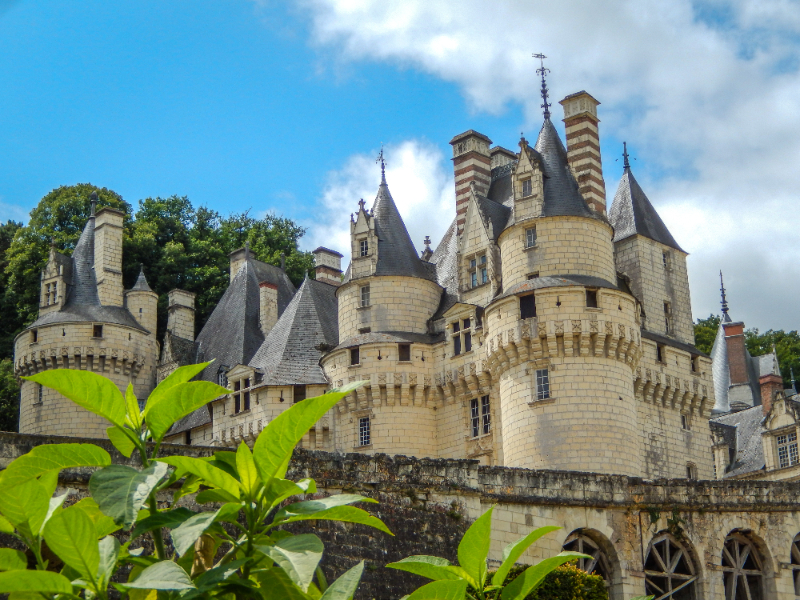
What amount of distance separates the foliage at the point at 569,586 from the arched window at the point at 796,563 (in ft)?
27.1

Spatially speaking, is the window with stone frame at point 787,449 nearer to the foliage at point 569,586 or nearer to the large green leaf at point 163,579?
the foliage at point 569,586

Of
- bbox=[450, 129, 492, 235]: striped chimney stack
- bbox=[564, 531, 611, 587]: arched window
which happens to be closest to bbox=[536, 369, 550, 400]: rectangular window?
bbox=[450, 129, 492, 235]: striped chimney stack

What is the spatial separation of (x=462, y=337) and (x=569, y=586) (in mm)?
18689

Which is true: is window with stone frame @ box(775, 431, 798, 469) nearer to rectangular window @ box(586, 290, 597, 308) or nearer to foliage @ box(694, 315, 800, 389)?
rectangular window @ box(586, 290, 597, 308)

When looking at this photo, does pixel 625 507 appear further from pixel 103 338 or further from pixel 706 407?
pixel 103 338

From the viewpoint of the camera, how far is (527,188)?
116 ft

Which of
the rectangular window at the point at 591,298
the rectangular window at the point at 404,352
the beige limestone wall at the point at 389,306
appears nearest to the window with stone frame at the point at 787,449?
the rectangular window at the point at 591,298

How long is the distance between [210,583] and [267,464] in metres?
0.63

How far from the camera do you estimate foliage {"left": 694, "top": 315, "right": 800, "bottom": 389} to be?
71500 millimetres

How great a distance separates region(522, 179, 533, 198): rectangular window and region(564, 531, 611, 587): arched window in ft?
47.1

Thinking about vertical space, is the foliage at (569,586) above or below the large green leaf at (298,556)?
below

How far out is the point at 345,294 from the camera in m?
38.0

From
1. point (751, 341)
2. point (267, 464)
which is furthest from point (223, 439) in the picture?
point (751, 341)

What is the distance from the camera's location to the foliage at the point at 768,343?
71500mm
